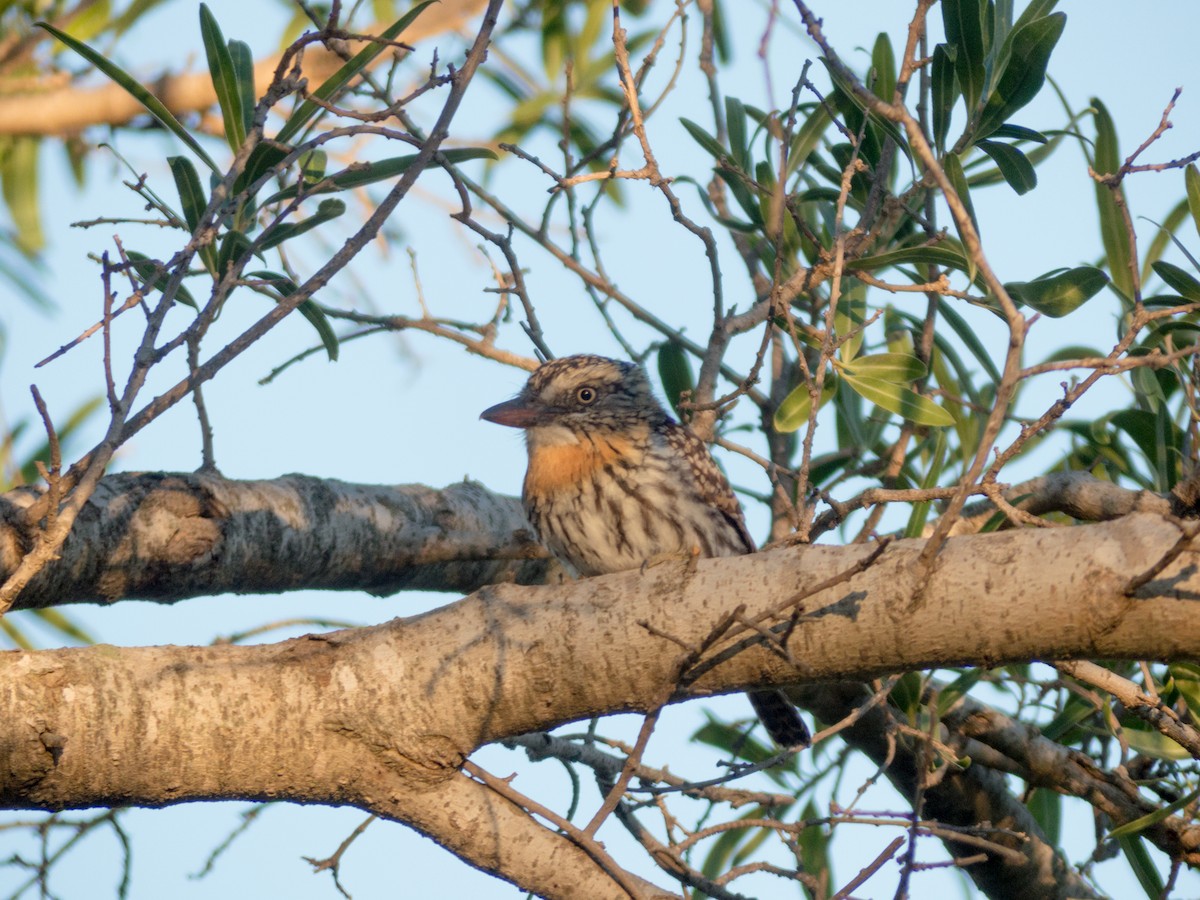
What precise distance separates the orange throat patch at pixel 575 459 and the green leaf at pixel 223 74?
66.2 inches

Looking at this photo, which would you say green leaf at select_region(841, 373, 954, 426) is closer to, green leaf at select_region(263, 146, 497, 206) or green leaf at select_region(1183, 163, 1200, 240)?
green leaf at select_region(1183, 163, 1200, 240)

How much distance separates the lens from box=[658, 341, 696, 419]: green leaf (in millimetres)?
5230

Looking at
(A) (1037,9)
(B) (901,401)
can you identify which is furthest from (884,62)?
(B) (901,401)

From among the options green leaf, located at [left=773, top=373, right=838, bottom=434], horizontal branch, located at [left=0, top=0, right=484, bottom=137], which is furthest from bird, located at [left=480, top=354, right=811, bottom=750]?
horizontal branch, located at [left=0, top=0, right=484, bottom=137]

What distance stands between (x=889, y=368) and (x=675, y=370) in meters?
1.13

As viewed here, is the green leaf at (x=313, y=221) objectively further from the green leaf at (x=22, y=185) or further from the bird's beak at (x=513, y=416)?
the green leaf at (x=22, y=185)

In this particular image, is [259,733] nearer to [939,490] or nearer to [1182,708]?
[939,490]

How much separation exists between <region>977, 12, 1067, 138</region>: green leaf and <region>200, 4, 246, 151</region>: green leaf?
2.34m

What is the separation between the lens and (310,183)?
168 inches

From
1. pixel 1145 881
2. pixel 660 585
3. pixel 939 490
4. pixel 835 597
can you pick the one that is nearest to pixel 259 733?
pixel 660 585

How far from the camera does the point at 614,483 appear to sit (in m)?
4.88

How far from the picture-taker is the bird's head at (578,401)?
205 inches

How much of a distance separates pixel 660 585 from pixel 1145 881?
2146mm

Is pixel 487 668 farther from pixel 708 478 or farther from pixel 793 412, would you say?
pixel 708 478
